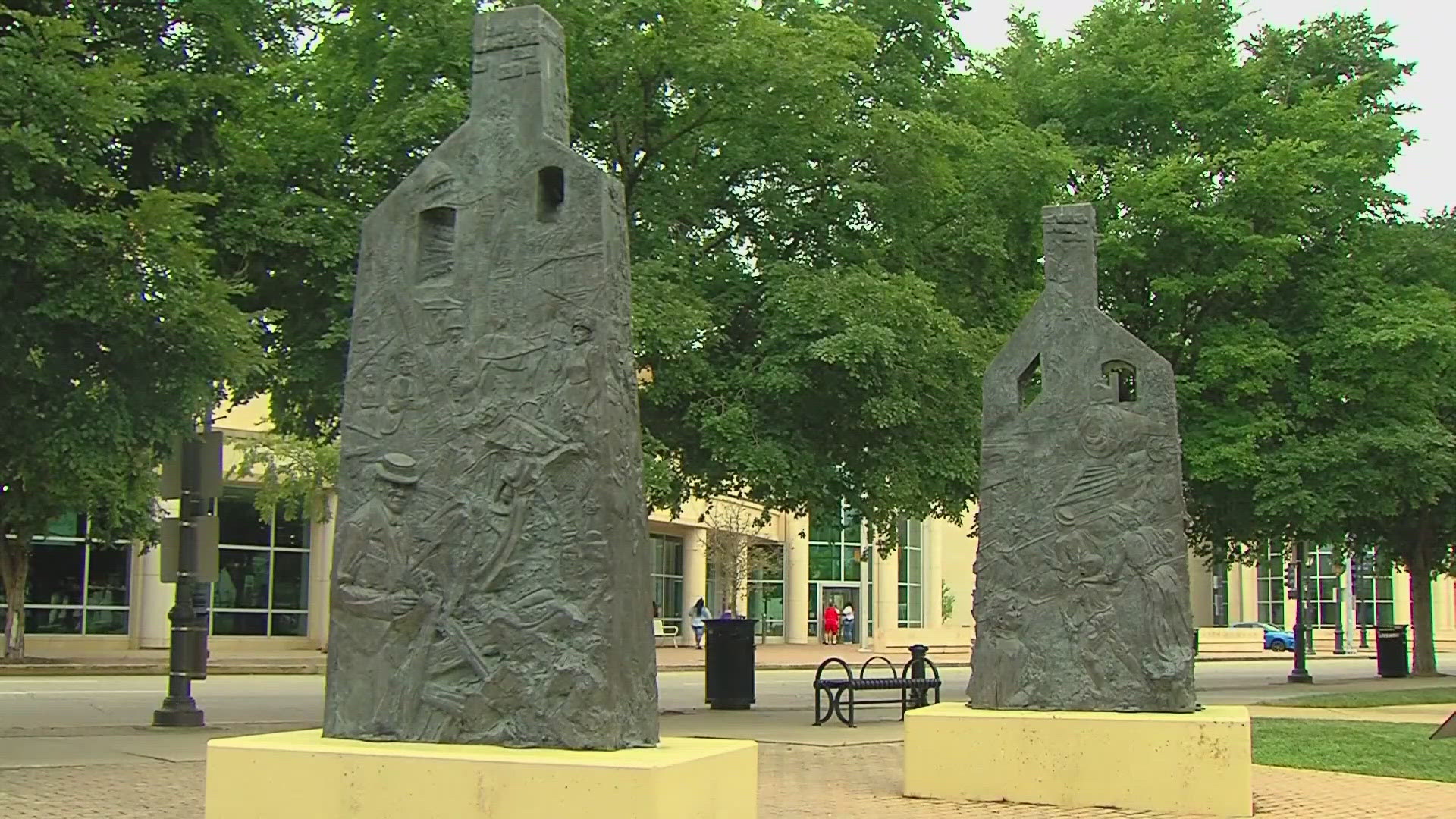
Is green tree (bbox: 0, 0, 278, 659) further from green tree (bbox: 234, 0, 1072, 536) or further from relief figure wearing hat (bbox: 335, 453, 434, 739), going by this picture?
relief figure wearing hat (bbox: 335, 453, 434, 739)

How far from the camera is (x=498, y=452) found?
7.79 meters

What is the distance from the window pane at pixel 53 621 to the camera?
129 ft

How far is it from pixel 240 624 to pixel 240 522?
2.68 metres

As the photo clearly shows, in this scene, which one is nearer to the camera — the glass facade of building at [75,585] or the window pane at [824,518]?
the window pane at [824,518]

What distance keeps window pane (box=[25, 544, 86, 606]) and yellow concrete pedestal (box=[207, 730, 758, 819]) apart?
114ft

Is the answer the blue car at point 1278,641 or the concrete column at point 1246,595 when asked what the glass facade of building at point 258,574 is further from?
the concrete column at point 1246,595

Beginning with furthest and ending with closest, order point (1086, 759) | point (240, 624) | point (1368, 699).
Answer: point (240, 624), point (1368, 699), point (1086, 759)

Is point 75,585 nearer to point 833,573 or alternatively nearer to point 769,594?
point 769,594

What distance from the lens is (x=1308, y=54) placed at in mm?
30078

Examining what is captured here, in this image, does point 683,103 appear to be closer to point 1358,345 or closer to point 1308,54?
point 1358,345

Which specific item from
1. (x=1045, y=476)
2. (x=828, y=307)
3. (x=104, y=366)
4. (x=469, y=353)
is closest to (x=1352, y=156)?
(x=828, y=307)

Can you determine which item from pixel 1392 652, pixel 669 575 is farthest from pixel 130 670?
pixel 669 575

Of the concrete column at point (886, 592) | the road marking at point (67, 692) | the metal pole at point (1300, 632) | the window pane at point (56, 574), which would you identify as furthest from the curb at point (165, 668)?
the concrete column at point (886, 592)

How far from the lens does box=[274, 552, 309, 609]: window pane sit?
44.3 metres
